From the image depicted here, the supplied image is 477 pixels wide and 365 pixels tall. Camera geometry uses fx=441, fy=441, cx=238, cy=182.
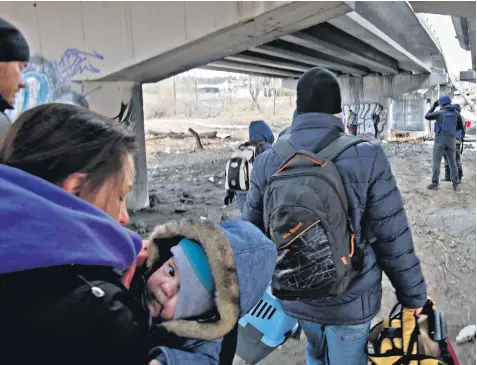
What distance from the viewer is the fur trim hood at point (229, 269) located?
115cm

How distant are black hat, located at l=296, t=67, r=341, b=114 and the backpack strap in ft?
0.61

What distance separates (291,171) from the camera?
1.92m

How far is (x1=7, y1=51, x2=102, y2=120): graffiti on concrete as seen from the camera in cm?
708

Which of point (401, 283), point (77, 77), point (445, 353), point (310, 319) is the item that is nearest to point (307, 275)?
point (310, 319)

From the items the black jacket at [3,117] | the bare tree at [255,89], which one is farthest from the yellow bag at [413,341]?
Answer: the bare tree at [255,89]

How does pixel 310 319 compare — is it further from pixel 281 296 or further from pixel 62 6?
pixel 62 6

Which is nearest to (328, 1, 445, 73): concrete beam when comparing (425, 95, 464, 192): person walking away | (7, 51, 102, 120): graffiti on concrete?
(425, 95, 464, 192): person walking away

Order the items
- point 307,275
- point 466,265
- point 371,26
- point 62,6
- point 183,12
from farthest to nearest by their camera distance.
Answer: point 371,26, point 62,6, point 183,12, point 466,265, point 307,275

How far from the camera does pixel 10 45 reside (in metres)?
2.62

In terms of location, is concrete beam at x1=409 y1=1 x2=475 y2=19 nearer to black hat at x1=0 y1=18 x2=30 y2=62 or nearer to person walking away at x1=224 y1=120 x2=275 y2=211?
person walking away at x1=224 y1=120 x2=275 y2=211

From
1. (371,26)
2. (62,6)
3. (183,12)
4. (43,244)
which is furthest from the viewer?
(371,26)

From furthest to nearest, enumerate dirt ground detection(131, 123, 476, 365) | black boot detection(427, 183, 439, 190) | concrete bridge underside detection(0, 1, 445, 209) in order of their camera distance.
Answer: black boot detection(427, 183, 439, 190) < concrete bridge underside detection(0, 1, 445, 209) < dirt ground detection(131, 123, 476, 365)

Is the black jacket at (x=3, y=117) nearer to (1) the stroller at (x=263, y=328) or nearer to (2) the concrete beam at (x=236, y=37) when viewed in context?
(1) the stroller at (x=263, y=328)

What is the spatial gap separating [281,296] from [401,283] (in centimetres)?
57
